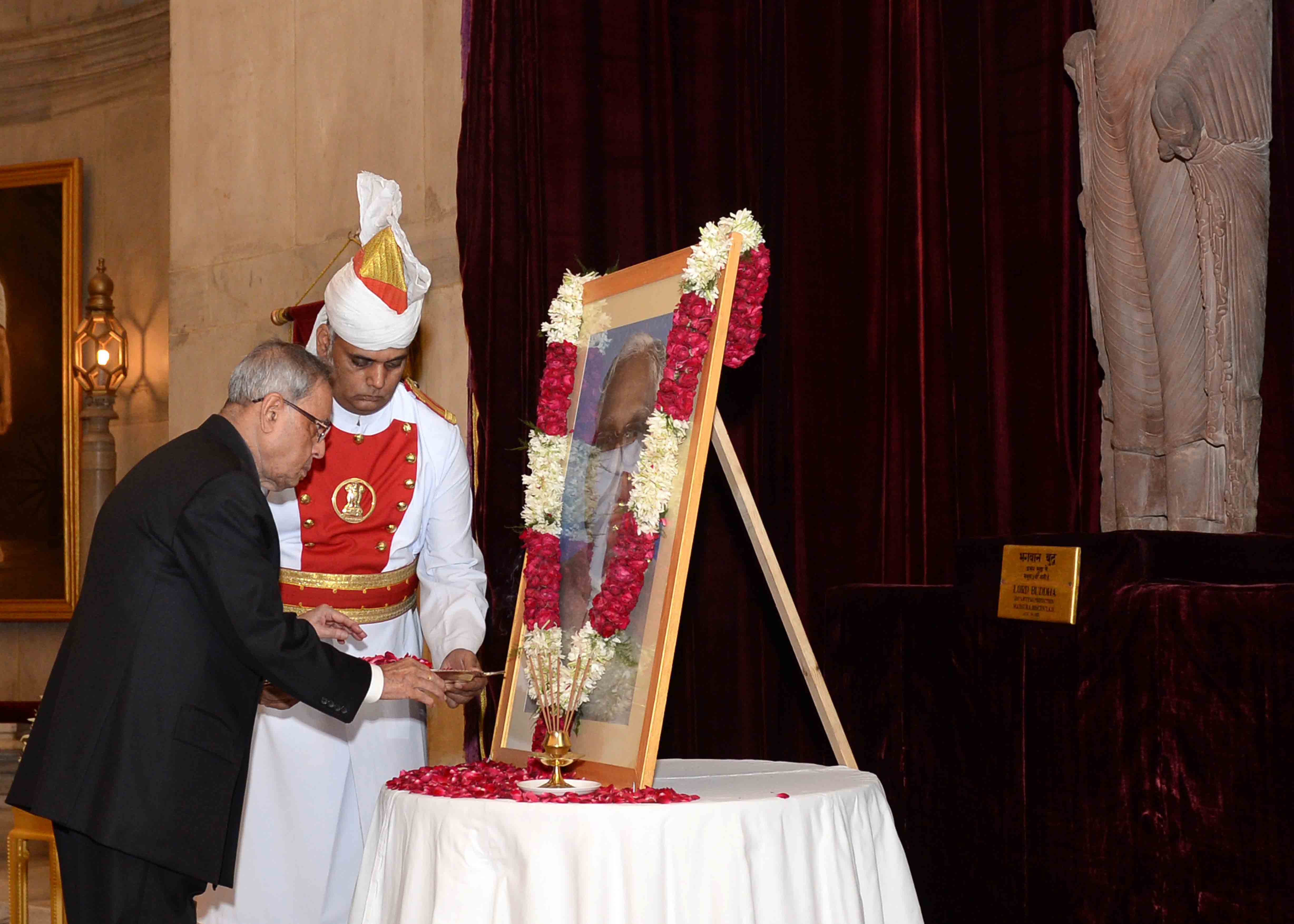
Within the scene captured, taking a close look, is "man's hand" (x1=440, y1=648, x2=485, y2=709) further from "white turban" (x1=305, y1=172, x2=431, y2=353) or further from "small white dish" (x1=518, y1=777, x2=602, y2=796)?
"white turban" (x1=305, y1=172, x2=431, y2=353)

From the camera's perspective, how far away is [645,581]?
282cm

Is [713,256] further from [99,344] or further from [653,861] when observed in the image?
[99,344]

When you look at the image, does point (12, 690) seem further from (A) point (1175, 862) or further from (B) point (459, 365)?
(A) point (1175, 862)

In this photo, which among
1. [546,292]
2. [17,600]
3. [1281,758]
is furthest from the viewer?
[17,600]

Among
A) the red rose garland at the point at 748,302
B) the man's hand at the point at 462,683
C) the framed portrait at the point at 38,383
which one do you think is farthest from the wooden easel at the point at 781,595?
the framed portrait at the point at 38,383

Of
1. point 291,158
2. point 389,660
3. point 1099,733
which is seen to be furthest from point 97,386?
point 1099,733

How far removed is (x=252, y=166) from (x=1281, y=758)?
5.25 meters

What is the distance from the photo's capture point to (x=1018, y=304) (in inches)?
175

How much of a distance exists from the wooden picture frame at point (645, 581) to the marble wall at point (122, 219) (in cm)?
676

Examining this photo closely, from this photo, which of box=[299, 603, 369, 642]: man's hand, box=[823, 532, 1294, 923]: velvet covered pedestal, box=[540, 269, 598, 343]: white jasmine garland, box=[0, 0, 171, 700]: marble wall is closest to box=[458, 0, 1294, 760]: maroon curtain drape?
box=[823, 532, 1294, 923]: velvet covered pedestal

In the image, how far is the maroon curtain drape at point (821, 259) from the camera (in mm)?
4379

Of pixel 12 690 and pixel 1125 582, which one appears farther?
pixel 12 690

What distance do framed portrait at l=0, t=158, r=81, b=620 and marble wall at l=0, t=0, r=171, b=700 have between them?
0.19 m

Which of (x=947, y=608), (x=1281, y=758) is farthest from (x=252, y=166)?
(x=1281, y=758)
